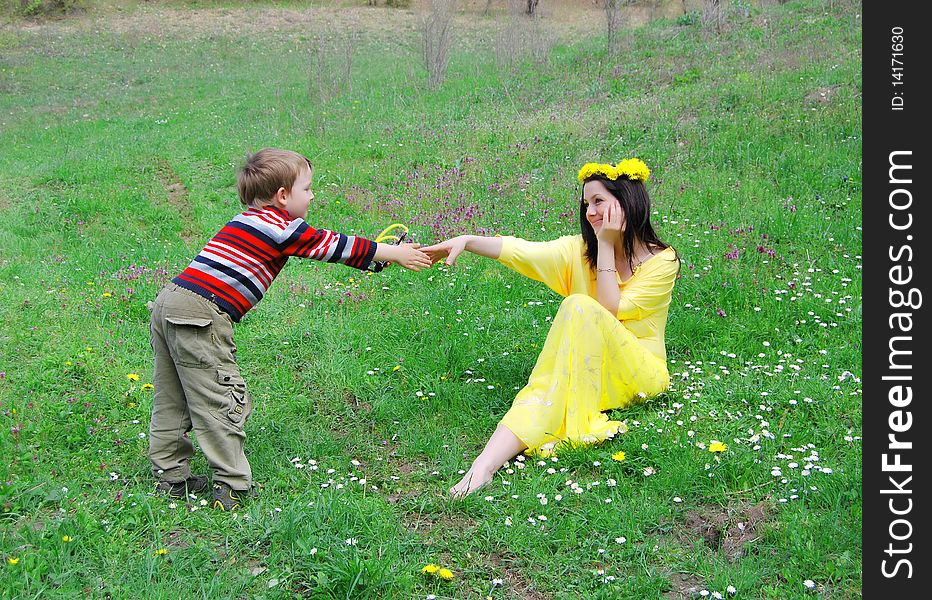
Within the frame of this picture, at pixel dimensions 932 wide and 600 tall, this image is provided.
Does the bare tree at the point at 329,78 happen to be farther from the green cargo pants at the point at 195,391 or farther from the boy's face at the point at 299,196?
the green cargo pants at the point at 195,391

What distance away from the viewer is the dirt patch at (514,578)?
3.08 meters

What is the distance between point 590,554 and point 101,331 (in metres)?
3.97

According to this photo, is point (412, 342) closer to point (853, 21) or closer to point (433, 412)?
point (433, 412)

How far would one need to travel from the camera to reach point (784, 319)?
17.1ft

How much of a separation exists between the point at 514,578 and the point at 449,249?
1.87 m

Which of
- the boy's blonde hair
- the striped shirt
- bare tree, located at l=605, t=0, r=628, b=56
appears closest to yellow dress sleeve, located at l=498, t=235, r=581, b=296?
the striped shirt

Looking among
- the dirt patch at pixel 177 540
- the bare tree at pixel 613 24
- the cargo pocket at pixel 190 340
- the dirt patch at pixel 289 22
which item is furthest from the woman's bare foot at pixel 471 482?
the dirt patch at pixel 289 22

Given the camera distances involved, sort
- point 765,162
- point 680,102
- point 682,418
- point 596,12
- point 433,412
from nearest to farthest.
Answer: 1. point 682,418
2. point 433,412
3. point 765,162
4. point 680,102
5. point 596,12

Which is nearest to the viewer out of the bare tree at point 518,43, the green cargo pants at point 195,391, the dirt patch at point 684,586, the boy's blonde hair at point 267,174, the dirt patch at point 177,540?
the dirt patch at point 684,586

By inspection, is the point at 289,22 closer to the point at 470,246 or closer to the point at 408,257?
the point at 470,246

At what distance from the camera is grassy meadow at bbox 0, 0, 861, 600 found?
3191 mm

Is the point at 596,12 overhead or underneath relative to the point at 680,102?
overhead

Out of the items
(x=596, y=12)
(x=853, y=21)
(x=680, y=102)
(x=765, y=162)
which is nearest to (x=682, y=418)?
(x=765, y=162)

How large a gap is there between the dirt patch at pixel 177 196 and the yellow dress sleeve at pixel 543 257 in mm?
4549
